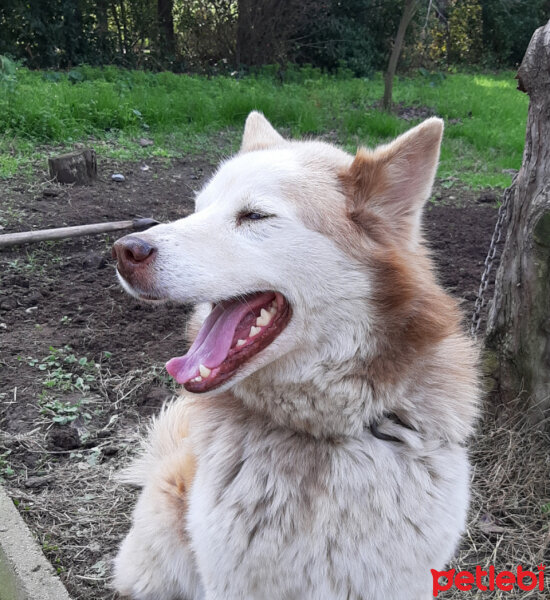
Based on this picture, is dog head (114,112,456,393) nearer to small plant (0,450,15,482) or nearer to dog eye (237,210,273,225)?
dog eye (237,210,273,225)

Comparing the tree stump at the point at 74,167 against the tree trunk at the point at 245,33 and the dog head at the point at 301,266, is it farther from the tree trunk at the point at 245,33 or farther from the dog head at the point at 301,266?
the tree trunk at the point at 245,33

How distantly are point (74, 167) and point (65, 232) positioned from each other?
1.60 meters

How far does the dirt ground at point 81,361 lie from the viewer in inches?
106

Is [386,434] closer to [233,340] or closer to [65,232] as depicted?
[233,340]

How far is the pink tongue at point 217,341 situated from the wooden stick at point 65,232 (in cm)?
304

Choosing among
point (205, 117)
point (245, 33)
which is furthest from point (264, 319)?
point (245, 33)

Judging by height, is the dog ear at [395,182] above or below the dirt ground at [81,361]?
above

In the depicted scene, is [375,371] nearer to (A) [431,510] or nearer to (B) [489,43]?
(A) [431,510]

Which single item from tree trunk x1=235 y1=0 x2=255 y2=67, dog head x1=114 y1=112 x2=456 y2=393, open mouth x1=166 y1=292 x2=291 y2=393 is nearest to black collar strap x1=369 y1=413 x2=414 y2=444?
dog head x1=114 y1=112 x2=456 y2=393

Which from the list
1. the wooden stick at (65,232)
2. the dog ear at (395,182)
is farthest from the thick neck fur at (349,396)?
the wooden stick at (65,232)

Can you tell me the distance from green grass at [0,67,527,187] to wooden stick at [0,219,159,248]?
6.12ft

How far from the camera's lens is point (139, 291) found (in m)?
1.77

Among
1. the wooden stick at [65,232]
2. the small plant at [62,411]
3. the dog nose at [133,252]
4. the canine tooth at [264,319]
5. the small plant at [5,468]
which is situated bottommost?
the small plant at [5,468]

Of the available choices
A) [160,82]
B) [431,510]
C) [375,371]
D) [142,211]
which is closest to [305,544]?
[431,510]
